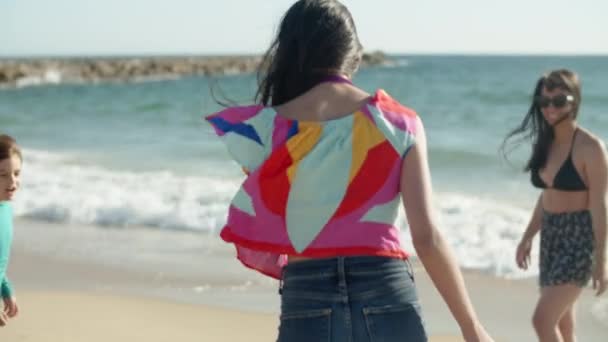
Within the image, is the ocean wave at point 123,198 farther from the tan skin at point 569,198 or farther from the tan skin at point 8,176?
the tan skin at point 8,176

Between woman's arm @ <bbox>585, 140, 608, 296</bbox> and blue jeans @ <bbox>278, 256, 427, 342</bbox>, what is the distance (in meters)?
1.91

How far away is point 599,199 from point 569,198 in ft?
0.47

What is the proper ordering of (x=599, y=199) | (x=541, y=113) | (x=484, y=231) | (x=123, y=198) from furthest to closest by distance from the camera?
(x=123, y=198) < (x=484, y=231) < (x=541, y=113) < (x=599, y=199)

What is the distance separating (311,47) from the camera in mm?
2197

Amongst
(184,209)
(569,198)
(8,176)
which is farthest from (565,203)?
(184,209)

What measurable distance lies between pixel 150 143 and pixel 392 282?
1725 cm

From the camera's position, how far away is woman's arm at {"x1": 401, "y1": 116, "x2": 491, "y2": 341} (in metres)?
2.06

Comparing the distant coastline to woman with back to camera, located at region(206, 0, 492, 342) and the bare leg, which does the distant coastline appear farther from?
woman with back to camera, located at region(206, 0, 492, 342)

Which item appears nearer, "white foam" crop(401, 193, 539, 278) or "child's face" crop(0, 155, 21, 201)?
"child's face" crop(0, 155, 21, 201)

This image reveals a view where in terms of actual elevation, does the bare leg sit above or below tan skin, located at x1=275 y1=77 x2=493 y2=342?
below

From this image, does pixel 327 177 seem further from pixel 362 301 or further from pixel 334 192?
pixel 362 301

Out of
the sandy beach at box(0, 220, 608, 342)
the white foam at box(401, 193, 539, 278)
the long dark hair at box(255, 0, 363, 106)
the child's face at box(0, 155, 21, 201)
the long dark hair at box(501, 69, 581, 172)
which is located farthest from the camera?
the white foam at box(401, 193, 539, 278)

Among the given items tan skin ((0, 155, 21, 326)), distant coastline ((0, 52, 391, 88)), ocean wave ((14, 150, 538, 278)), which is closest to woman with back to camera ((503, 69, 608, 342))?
tan skin ((0, 155, 21, 326))

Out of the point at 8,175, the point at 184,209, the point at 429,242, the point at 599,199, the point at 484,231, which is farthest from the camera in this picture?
the point at 184,209
